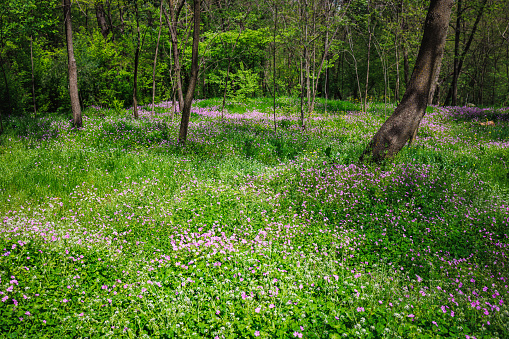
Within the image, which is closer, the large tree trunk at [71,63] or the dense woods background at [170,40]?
the large tree trunk at [71,63]

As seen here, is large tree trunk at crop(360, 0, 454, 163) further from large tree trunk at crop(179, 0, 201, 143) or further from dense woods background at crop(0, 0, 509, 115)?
large tree trunk at crop(179, 0, 201, 143)

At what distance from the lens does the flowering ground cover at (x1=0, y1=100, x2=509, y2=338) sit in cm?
322

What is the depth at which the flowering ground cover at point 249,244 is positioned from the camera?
322 centimetres

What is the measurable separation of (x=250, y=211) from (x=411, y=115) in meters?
5.61

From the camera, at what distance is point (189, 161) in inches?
343

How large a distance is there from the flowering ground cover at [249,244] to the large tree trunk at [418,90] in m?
0.58

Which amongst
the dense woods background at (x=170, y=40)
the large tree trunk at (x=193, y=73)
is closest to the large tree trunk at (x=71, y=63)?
the dense woods background at (x=170, y=40)

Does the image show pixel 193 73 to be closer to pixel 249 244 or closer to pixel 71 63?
pixel 71 63

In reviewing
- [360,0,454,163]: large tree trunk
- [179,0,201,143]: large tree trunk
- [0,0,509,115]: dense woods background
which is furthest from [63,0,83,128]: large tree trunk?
[360,0,454,163]: large tree trunk

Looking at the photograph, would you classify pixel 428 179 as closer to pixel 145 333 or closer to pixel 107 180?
pixel 145 333

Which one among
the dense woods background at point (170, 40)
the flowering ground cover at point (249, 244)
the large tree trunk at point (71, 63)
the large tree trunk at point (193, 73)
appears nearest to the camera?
the flowering ground cover at point (249, 244)

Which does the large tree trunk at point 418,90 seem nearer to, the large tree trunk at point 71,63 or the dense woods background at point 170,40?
the dense woods background at point 170,40

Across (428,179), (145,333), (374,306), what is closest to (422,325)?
(374,306)

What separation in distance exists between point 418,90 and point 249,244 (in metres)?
6.69
